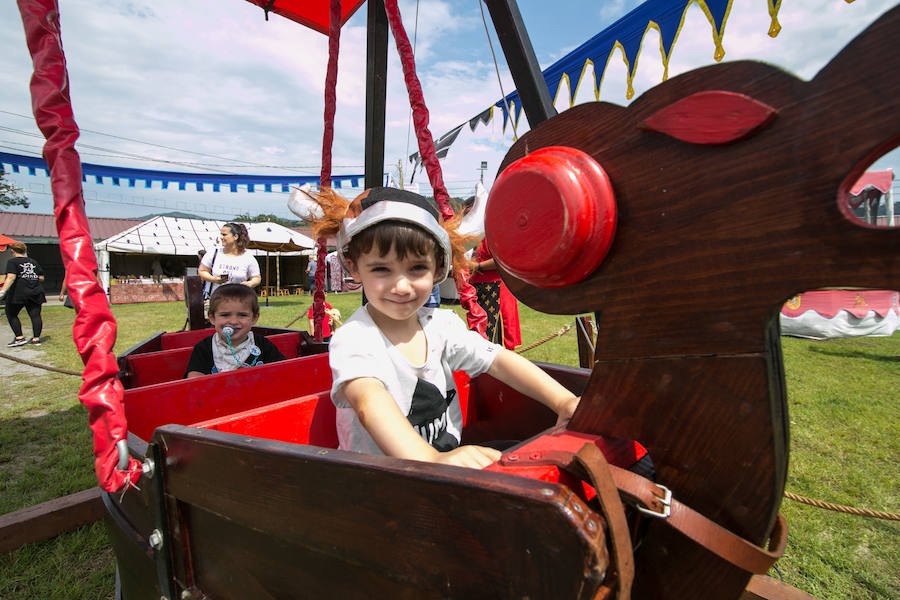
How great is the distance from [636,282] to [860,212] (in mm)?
10462

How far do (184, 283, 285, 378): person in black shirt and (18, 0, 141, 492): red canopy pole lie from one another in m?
1.60

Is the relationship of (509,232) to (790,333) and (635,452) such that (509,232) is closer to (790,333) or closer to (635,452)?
(635,452)

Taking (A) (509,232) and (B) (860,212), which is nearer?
(A) (509,232)

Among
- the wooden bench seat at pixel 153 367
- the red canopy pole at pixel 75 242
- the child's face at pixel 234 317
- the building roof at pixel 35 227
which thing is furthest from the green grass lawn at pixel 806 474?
the building roof at pixel 35 227

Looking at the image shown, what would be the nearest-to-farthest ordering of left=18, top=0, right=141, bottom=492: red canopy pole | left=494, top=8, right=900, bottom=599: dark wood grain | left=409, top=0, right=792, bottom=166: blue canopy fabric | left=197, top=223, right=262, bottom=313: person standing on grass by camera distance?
left=494, top=8, right=900, bottom=599: dark wood grain
left=18, top=0, right=141, bottom=492: red canopy pole
left=409, top=0, right=792, bottom=166: blue canopy fabric
left=197, top=223, right=262, bottom=313: person standing on grass

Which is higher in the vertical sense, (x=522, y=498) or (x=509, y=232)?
(x=509, y=232)

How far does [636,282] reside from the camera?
2.28 feet

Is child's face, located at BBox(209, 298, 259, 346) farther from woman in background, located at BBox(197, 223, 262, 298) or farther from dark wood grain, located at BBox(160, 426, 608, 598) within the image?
woman in background, located at BBox(197, 223, 262, 298)

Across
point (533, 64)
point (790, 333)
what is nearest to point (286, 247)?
point (790, 333)

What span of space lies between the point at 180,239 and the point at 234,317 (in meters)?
20.2

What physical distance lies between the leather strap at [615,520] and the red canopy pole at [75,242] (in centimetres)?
98

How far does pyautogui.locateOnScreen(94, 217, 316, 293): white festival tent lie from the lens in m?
16.3

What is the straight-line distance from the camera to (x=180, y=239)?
1967cm

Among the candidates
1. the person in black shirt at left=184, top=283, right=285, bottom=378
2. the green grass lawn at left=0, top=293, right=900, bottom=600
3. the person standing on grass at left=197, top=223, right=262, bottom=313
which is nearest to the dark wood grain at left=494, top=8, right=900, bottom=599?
the green grass lawn at left=0, top=293, right=900, bottom=600
